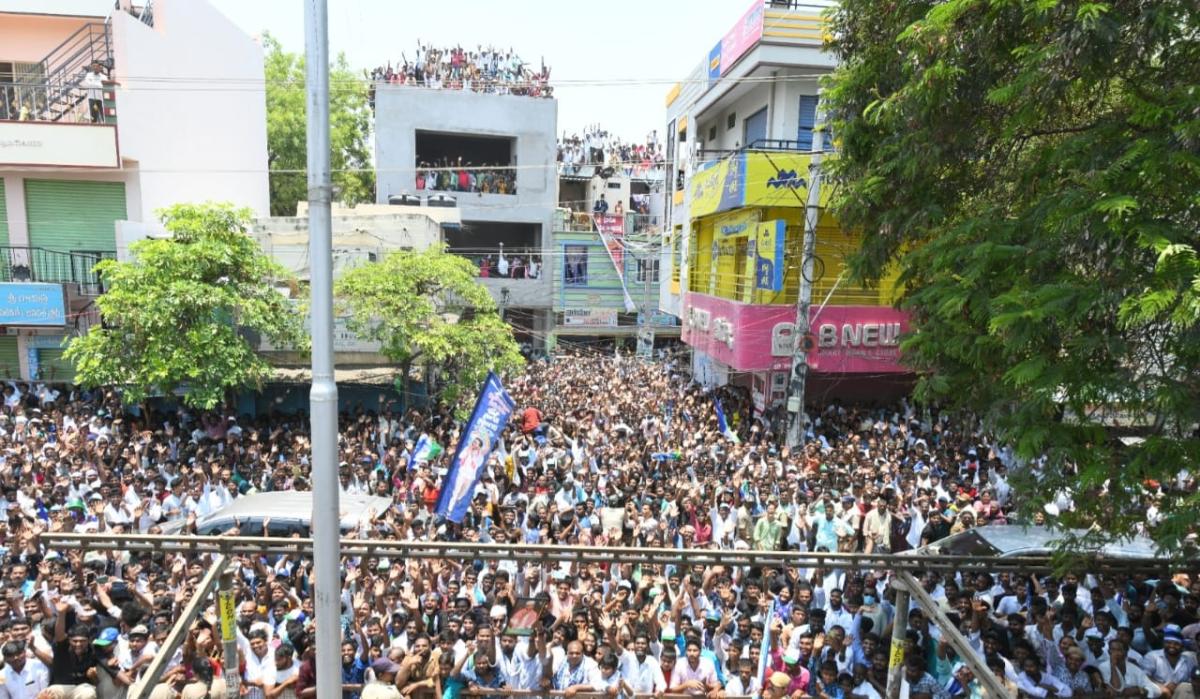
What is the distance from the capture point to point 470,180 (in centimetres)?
2952

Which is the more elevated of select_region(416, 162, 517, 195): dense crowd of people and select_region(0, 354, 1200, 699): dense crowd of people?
select_region(416, 162, 517, 195): dense crowd of people

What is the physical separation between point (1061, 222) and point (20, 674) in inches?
315

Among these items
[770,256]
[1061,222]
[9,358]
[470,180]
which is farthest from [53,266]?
[1061,222]

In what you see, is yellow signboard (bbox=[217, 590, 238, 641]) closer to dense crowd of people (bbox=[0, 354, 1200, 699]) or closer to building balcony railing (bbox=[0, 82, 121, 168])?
dense crowd of people (bbox=[0, 354, 1200, 699])

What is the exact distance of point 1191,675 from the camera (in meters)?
5.95

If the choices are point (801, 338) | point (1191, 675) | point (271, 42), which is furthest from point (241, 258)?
point (271, 42)

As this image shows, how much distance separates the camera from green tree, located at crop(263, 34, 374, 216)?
32.3 m

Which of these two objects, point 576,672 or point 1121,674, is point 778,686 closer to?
point 576,672

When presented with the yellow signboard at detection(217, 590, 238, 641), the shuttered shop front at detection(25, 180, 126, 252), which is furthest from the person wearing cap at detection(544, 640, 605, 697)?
the shuttered shop front at detection(25, 180, 126, 252)

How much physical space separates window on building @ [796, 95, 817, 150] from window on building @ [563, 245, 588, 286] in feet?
43.5

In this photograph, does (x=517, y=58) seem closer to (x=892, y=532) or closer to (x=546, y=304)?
(x=546, y=304)

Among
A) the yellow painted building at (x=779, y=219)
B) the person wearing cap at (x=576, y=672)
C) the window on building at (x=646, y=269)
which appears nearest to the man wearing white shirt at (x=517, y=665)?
the person wearing cap at (x=576, y=672)

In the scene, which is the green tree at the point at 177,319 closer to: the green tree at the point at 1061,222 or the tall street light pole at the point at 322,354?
the tall street light pole at the point at 322,354

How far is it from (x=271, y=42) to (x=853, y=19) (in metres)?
34.0
